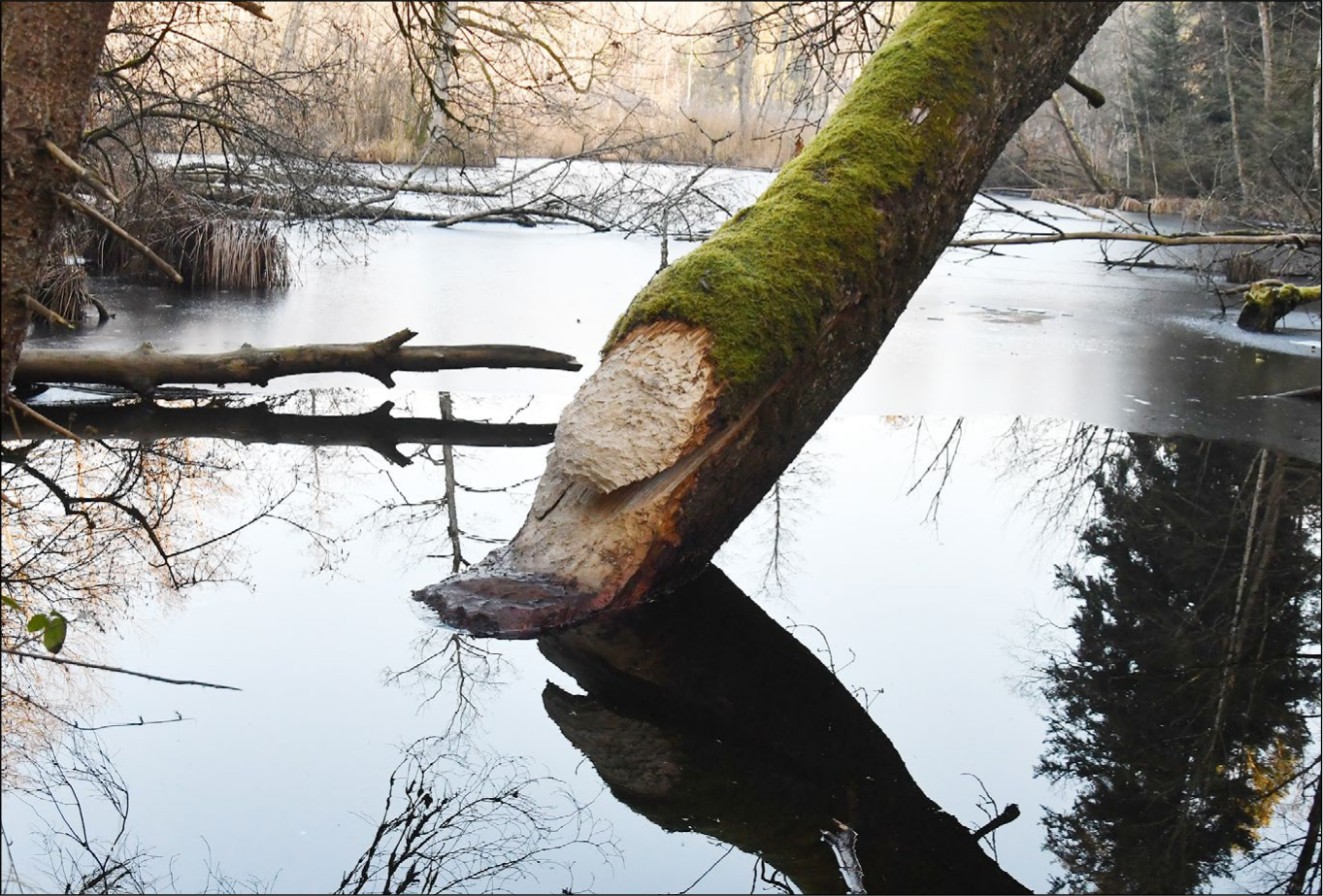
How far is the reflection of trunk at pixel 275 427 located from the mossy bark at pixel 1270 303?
858cm

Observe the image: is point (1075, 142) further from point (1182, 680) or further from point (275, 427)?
point (1182, 680)

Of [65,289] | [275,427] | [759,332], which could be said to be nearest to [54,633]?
[759,332]

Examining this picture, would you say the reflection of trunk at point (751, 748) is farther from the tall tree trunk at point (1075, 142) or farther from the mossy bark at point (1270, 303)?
the mossy bark at point (1270, 303)

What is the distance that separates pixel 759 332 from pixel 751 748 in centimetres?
169

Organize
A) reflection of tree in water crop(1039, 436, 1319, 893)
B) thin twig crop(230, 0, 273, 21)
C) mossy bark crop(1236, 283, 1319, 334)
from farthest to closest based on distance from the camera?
1. mossy bark crop(1236, 283, 1319, 334)
2. reflection of tree in water crop(1039, 436, 1319, 893)
3. thin twig crop(230, 0, 273, 21)

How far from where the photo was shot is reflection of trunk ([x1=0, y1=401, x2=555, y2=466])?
6469 millimetres

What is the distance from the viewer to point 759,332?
14.3ft

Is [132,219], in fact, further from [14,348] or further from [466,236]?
[14,348]

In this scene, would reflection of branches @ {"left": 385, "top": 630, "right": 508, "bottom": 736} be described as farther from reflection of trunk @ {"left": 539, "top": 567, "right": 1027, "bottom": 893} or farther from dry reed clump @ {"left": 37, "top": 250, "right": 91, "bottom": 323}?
dry reed clump @ {"left": 37, "top": 250, "right": 91, "bottom": 323}

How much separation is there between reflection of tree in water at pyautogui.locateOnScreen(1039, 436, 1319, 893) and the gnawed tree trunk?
1417mm

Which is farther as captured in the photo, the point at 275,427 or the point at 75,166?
the point at 275,427

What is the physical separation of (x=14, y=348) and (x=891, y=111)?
3566 mm

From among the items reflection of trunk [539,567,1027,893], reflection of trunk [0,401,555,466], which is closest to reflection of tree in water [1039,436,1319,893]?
reflection of trunk [539,567,1027,893]

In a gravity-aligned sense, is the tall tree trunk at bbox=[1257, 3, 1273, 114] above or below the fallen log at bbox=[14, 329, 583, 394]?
above
